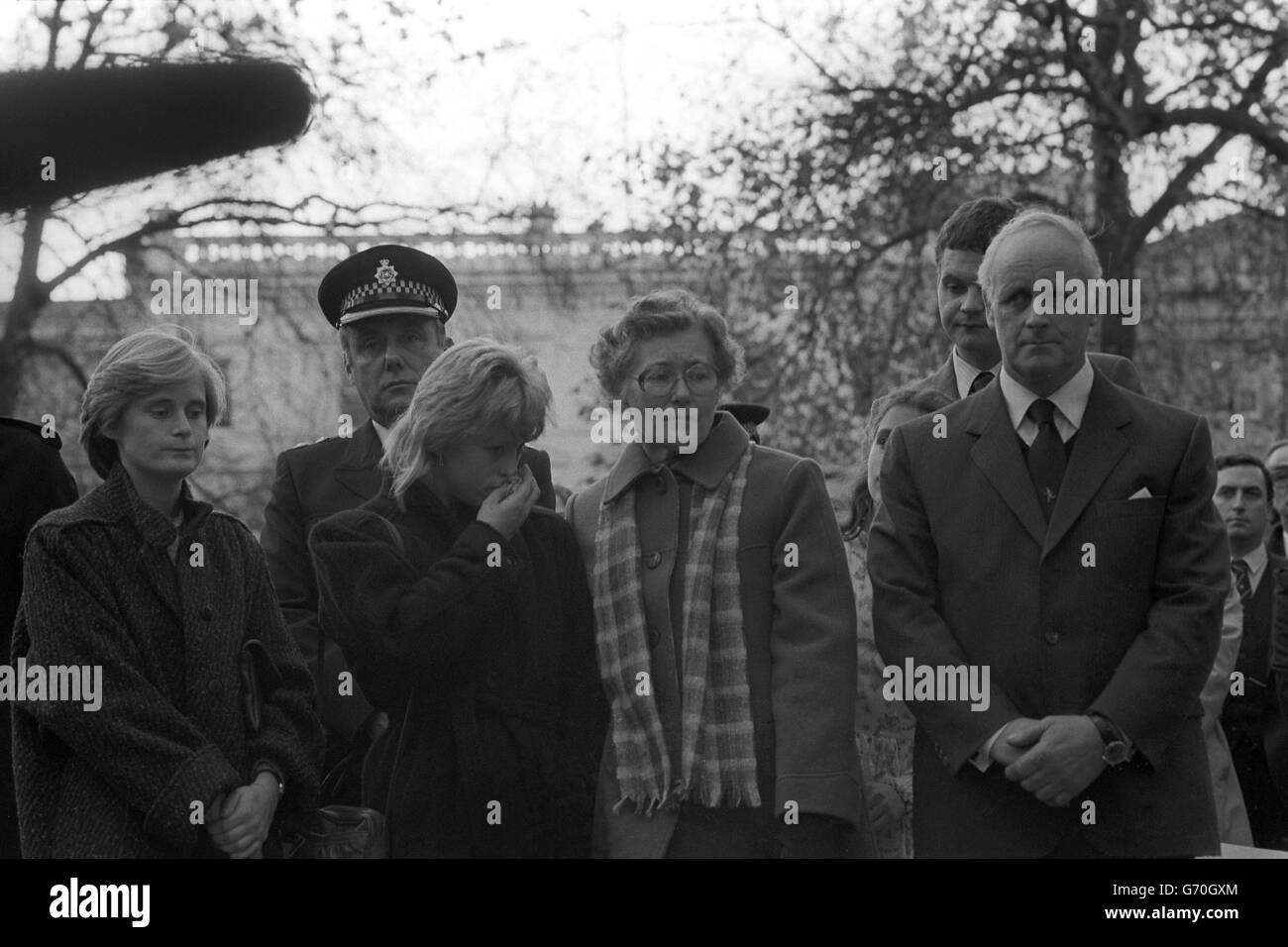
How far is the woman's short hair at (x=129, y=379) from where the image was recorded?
339cm

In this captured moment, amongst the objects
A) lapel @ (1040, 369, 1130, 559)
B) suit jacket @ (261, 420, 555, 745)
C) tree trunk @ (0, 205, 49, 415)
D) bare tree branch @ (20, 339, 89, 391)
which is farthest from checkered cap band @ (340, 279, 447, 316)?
bare tree branch @ (20, 339, 89, 391)

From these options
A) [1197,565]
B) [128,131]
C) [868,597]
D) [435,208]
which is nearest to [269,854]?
[868,597]

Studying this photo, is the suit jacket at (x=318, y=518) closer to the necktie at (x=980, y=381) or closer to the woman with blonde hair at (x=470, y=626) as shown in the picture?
the woman with blonde hair at (x=470, y=626)

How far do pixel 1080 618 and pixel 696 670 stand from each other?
0.71 metres

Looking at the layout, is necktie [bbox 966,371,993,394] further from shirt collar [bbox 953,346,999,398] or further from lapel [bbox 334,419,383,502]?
lapel [bbox 334,419,383,502]

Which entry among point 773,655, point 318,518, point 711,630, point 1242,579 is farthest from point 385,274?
point 1242,579

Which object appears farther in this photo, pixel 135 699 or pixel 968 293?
pixel 968 293

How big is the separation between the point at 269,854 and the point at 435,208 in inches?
131

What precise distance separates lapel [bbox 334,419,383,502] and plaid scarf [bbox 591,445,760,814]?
63 cm

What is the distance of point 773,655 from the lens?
Result: 11.3 ft

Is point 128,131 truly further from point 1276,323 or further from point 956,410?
point 1276,323

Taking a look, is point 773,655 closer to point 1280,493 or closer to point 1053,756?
point 1053,756

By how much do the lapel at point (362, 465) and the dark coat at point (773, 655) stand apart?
23.0 inches

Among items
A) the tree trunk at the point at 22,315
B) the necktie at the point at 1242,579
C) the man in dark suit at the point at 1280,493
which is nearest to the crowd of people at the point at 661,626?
the necktie at the point at 1242,579
